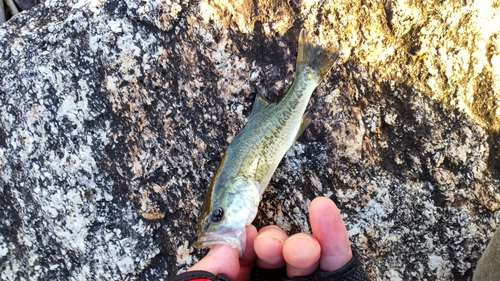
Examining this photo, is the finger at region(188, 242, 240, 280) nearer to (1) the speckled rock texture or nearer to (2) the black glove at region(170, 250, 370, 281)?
(2) the black glove at region(170, 250, 370, 281)

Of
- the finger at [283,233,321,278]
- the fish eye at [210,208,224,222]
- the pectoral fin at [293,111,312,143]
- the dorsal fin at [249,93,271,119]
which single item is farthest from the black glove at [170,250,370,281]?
the dorsal fin at [249,93,271,119]

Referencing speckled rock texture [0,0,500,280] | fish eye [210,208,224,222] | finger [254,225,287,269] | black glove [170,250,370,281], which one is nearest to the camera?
black glove [170,250,370,281]

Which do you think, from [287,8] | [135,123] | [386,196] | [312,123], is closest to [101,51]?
[135,123]

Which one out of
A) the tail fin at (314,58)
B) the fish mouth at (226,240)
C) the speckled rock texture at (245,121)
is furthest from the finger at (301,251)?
the tail fin at (314,58)

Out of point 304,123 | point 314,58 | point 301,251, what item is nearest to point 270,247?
point 301,251

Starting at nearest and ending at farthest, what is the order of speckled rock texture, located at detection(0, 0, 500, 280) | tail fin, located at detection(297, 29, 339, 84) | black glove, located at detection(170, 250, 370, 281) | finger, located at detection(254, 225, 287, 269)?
black glove, located at detection(170, 250, 370, 281) → finger, located at detection(254, 225, 287, 269) → tail fin, located at detection(297, 29, 339, 84) → speckled rock texture, located at detection(0, 0, 500, 280)

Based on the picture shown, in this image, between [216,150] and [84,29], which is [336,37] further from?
[84,29]
